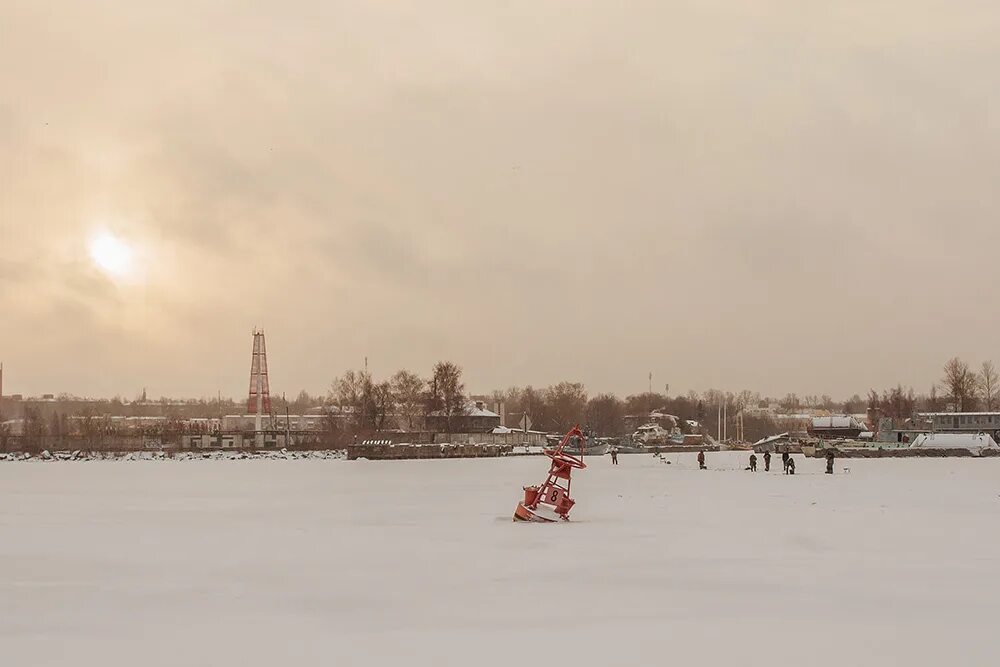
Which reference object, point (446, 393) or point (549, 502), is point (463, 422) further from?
point (549, 502)

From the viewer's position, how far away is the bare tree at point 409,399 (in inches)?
5064

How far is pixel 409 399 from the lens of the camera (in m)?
129

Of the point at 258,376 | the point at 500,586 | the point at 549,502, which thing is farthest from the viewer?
the point at 258,376

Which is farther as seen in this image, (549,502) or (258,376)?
(258,376)

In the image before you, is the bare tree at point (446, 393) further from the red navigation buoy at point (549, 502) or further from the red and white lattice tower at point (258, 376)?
the red navigation buoy at point (549, 502)

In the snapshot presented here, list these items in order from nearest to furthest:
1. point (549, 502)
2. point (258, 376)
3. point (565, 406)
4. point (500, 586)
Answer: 1. point (500, 586)
2. point (549, 502)
3. point (258, 376)
4. point (565, 406)

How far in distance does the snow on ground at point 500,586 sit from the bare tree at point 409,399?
327 feet

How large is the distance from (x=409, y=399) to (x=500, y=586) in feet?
377

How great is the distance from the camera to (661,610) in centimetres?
1299

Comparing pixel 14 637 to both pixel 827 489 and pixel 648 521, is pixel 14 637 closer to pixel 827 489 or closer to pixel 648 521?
pixel 648 521

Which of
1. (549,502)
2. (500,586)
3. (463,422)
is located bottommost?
(500,586)

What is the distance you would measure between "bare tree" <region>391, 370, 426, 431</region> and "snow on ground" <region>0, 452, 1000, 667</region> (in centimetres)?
9955

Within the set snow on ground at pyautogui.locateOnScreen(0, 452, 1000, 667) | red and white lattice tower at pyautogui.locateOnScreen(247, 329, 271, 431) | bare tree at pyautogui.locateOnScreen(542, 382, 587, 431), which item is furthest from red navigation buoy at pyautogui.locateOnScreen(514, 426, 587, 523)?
bare tree at pyautogui.locateOnScreen(542, 382, 587, 431)

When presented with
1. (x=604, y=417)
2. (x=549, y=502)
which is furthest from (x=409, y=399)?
(x=549, y=502)
